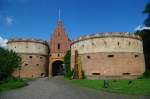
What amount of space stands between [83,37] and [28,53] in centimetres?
1211

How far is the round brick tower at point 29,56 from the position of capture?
3734 centimetres

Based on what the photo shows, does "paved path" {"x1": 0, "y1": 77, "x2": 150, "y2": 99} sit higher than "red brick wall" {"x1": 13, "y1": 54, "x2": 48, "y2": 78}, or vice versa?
"red brick wall" {"x1": 13, "y1": 54, "x2": 48, "y2": 78}

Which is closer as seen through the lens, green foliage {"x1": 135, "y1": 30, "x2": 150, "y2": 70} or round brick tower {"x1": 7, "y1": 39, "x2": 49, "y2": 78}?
green foliage {"x1": 135, "y1": 30, "x2": 150, "y2": 70}

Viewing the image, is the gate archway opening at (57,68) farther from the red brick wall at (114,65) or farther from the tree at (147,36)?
the tree at (147,36)

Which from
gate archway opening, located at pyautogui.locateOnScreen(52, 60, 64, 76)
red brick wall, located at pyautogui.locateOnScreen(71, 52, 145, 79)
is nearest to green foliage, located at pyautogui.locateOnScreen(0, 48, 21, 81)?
red brick wall, located at pyautogui.locateOnScreen(71, 52, 145, 79)

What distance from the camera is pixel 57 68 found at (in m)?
47.7

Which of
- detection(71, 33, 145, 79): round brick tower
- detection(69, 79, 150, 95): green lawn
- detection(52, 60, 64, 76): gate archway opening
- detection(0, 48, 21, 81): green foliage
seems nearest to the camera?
detection(69, 79, 150, 95): green lawn

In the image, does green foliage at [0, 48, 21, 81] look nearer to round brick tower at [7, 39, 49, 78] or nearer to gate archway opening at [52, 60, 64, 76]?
round brick tower at [7, 39, 49, 78]

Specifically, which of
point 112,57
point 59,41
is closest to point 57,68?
point 59,41

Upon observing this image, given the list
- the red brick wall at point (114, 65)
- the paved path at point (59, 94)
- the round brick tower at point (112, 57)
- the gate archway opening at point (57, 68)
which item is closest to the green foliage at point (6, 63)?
the round brick tower at point (112, 57)

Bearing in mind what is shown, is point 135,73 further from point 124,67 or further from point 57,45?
point 57,45

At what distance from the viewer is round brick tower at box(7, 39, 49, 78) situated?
123 feet

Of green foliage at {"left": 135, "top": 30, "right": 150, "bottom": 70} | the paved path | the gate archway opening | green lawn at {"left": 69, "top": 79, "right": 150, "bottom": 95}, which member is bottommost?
the paved path

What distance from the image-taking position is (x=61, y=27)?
46.7 meters
